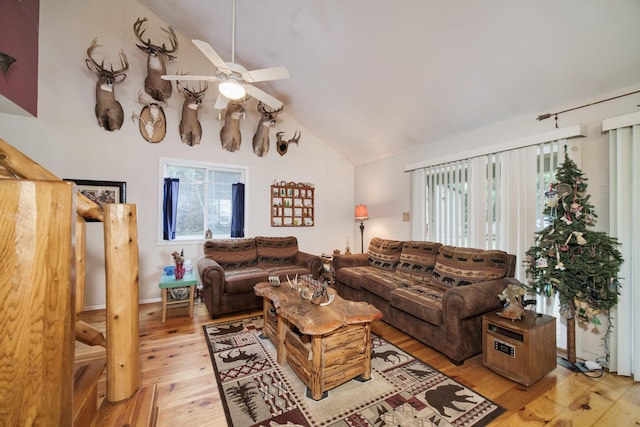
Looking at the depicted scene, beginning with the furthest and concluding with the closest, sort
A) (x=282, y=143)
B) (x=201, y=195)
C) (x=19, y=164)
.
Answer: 1. (x=282, y=143)
2. (x=201, y=195)
3. (x=19, y=164)

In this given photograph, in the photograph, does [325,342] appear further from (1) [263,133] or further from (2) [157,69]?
(2) [157,69]

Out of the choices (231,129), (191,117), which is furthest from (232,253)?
(191,117)

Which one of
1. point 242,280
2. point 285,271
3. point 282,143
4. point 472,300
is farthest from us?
point 282,143

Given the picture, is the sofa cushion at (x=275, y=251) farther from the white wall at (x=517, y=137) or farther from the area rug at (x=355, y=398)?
the area rug at (x=355, y=398)

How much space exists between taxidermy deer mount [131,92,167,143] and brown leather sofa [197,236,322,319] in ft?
5.68

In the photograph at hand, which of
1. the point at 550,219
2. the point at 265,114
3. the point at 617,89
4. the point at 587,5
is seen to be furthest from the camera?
the point at 265,114

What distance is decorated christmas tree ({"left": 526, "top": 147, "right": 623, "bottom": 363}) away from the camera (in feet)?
6.75

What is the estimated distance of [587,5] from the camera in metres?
1.80

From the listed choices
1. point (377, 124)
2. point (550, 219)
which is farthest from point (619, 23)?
point (377, 124)

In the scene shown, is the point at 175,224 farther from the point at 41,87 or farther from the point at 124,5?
the point at 124,5

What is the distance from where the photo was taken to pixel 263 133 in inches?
172

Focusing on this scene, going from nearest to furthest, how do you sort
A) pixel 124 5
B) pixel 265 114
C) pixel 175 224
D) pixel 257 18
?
pixel 257 18, pixel 124 5, pixel 175 224, pixel 265 114

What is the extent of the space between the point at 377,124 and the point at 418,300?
2.66m

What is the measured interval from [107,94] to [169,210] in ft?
5.50
